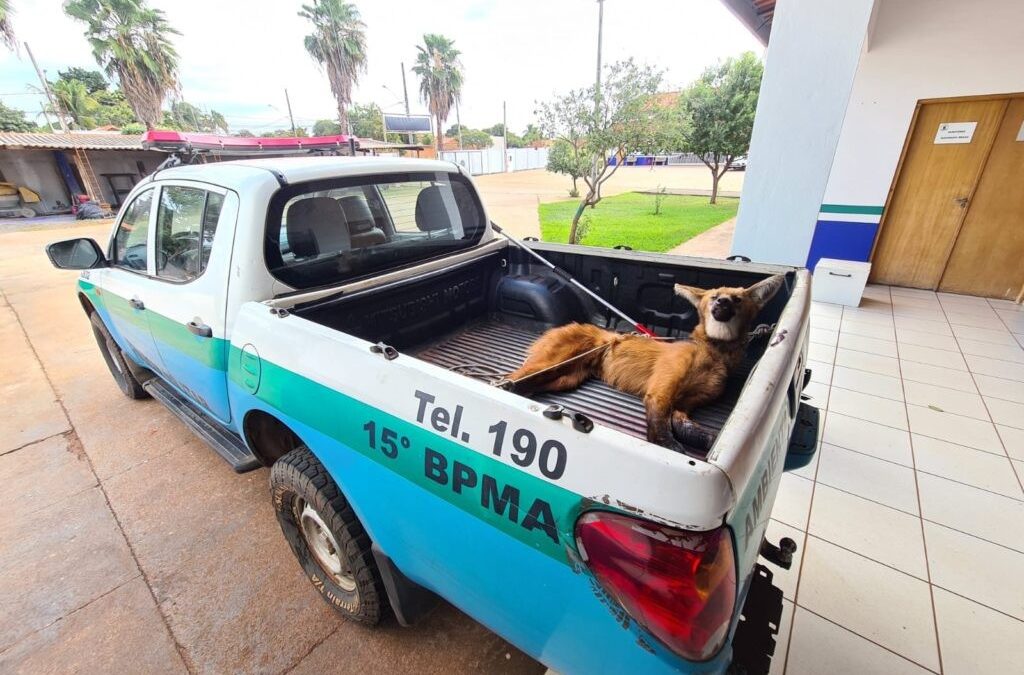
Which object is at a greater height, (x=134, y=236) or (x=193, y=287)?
(x=134, y=236)

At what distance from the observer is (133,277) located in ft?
8.49

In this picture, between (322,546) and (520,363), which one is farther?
(520,363)

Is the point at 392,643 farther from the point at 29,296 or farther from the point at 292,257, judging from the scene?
the point at 29,296

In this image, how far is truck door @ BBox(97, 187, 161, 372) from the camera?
254 centimetres

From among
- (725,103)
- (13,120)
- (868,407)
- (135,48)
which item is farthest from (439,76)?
(868,407)

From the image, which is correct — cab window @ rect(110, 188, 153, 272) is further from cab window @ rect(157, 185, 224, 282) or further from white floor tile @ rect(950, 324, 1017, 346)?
white floor tile @ rect(950, 324, 1017, 346)

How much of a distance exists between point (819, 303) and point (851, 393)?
9.14ft

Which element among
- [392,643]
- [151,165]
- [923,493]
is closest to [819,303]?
[923,493]

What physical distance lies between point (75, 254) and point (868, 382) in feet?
19.8

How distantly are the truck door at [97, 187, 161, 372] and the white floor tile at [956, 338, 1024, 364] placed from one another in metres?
7.00

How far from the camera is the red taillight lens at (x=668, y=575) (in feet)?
2.71

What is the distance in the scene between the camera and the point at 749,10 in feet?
20.5

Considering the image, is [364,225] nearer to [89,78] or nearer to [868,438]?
[868,438]

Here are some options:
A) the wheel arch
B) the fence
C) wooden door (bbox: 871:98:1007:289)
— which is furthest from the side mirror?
the fence
